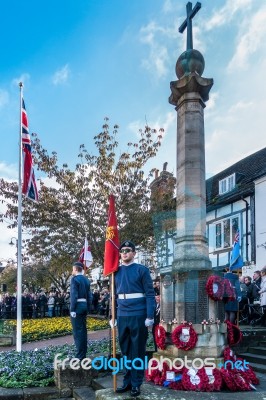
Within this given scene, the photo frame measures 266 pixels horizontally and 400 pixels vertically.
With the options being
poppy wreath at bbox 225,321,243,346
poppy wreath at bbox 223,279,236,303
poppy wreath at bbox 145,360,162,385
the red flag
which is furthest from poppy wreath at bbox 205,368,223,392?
the red flag

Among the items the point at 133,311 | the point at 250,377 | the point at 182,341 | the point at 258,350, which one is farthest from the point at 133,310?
the point at 258,350

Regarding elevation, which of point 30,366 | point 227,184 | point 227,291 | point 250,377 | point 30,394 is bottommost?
point 30,394

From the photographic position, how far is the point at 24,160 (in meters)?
12.7

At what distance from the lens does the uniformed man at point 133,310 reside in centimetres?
621

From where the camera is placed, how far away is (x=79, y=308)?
8148mm

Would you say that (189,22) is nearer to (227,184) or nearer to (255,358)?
(255,358)

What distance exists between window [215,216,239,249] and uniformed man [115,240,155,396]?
62.2 ft

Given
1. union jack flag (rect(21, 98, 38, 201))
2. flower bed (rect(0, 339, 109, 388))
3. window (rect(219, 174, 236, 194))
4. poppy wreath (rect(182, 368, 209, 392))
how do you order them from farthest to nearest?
window (rect(219, 174, 236, 194)) < union jack flag (rect(21, 98, 38, 201)) < flower bed (rect(0, 339, 109, 388)) < poppy wreath (rect(182, 368, 209, 392))

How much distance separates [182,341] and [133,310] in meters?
1.30

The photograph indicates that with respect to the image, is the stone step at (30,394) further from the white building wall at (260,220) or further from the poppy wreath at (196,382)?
the white building wall at (260,220)

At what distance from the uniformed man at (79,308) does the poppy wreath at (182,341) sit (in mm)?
1771

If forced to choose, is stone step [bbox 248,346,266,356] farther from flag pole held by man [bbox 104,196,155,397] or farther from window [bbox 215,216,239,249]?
window [bbox 215,216,239,249]

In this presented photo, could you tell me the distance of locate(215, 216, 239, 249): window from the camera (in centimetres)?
2503

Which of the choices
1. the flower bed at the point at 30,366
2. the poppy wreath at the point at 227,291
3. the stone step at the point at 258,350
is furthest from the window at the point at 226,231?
the poppy wreath at the point at 227,291
